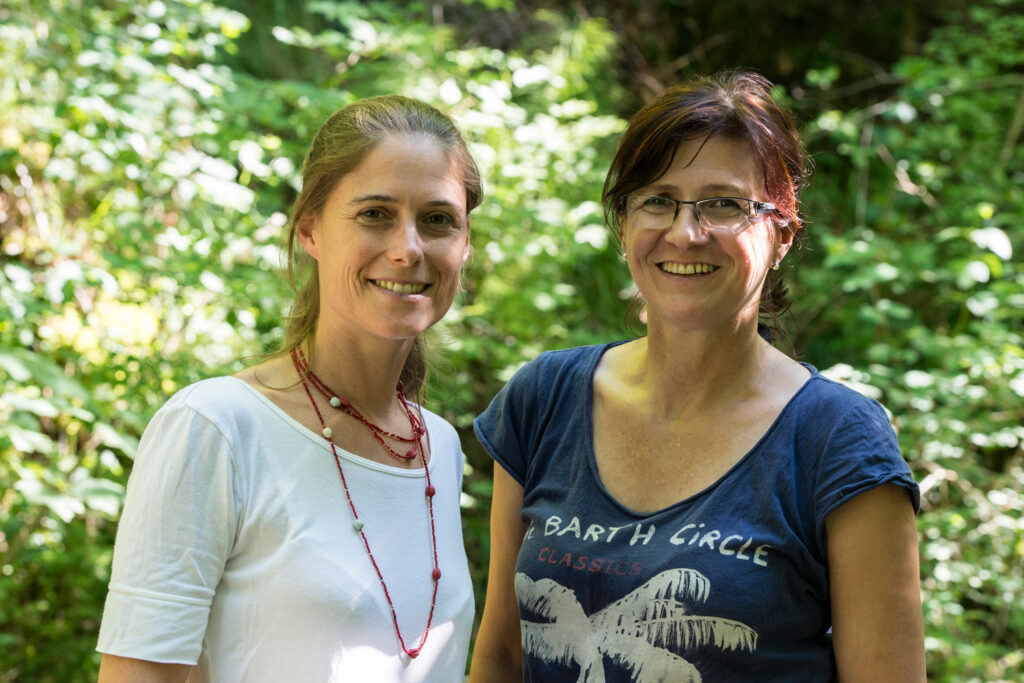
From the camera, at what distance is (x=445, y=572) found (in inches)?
60.4

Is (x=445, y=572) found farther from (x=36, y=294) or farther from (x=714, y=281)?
(x=36, y=294)

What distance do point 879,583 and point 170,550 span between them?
95 centimetres

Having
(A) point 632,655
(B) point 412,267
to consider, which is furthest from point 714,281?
(A) point 632,655

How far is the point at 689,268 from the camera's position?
1.46 metres

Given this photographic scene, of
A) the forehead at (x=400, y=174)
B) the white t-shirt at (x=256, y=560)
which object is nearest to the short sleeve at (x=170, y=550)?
the white t-shirt at (x=256, y=560)

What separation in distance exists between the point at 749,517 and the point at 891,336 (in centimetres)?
359

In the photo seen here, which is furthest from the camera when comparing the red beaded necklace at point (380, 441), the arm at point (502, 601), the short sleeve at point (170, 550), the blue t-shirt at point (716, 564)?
the arm at point (502, 601)

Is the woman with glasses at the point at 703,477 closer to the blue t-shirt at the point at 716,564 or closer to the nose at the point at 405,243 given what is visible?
the blue t-shirt at the point at 716,564

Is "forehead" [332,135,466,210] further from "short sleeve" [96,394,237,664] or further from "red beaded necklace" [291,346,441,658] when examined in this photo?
"short sleeve" [96,394,237,664]

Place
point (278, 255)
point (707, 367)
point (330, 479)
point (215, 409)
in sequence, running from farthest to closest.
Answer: point (278, 255) → point (707, 367) → point (330, 479) → point (215, 409)

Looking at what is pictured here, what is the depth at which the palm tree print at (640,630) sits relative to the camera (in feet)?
4.36

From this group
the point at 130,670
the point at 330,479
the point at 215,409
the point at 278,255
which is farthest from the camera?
the point at 278,255

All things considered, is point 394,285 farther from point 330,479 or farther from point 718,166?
point 718,166

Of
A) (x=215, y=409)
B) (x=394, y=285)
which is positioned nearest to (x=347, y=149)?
(x=394, y=285)
